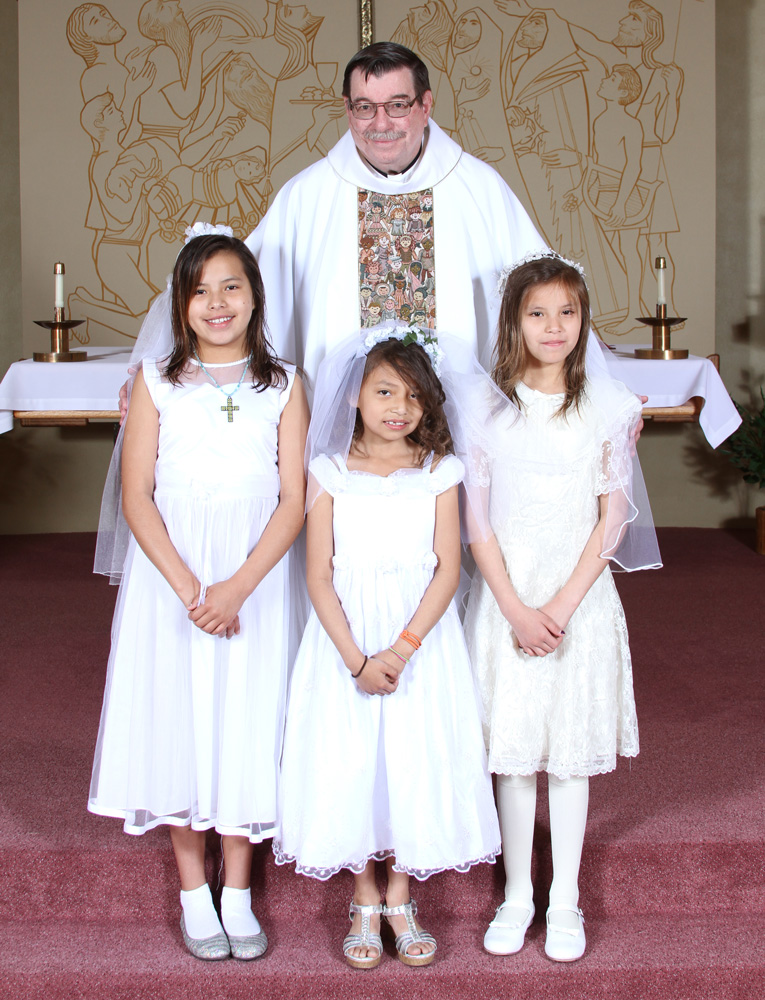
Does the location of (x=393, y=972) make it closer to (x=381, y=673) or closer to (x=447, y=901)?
(x=447, y=901)

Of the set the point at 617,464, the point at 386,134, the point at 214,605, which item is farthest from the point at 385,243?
the point at 214,605

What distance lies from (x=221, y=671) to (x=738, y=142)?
Answer: 19.8 feet

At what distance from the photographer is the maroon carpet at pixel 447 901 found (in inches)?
91.2

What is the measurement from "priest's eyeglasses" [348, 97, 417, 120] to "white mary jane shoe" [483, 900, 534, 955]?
200cm

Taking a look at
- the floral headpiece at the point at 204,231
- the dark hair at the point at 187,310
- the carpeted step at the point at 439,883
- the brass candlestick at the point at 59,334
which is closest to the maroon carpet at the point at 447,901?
the carpeted step at the point at 439,883

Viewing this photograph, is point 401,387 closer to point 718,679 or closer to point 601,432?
point 601,432

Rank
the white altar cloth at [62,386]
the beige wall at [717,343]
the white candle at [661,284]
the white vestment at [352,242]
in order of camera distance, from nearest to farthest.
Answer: the white vestment at [352,242]
the white altar cloth at [62,386]
the white candle at [661,284]
the beige wall at [717,343]

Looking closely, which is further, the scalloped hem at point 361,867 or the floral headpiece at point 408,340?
the floral headpiece at point 408,340

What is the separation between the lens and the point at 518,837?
2.43 metres

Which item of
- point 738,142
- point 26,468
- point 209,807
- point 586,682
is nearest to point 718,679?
point 586,682

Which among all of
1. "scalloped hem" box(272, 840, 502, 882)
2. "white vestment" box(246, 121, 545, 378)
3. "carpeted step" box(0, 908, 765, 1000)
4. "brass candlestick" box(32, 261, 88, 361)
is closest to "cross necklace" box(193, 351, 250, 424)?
"white vestment" box(246, 121, 545, 378)

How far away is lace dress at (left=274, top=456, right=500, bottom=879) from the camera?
2.29 metres

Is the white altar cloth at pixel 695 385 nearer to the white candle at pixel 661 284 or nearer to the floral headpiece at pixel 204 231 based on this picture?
the white candle at pixel 661 284

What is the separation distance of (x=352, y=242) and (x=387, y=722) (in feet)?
4.62
